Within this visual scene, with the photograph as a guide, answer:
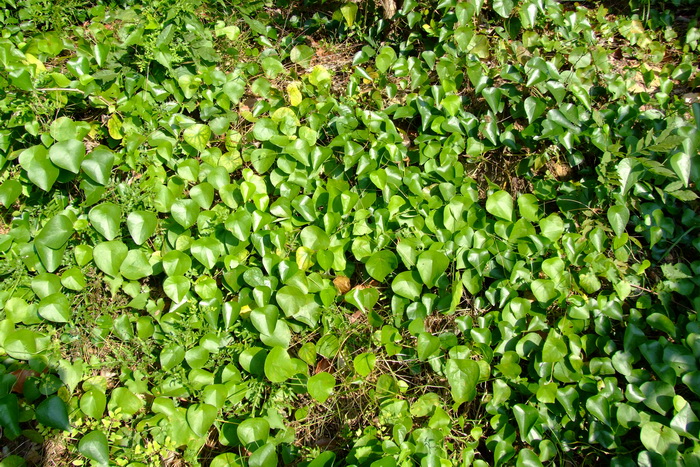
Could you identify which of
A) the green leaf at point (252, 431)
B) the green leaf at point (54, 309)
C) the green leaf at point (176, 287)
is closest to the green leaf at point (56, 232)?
the green leaf at point (54, 309)

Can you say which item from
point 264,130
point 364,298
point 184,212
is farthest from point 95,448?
point 264,130

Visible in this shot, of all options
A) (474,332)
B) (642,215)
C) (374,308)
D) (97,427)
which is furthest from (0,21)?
(642,215)

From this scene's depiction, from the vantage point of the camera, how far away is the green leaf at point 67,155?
216 cm

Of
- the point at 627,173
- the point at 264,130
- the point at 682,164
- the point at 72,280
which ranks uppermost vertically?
the point at 682,164

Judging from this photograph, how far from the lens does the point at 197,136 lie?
7.93 feet

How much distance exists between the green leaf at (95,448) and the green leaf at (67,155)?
1.12 m

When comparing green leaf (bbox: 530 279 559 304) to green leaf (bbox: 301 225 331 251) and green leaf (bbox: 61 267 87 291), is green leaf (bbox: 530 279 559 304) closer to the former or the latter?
green leaf (bbox: 301 225 331 251)

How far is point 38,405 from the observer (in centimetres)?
193

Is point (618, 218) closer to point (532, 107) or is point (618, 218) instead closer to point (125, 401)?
point (532, 107)

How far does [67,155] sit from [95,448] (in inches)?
48.4

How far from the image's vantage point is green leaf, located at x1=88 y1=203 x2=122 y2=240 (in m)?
2.13

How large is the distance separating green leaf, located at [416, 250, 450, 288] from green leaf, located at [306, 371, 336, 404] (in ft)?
1.84

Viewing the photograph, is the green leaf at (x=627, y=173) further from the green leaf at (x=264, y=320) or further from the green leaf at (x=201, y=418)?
the green leaf at (x=201, y=418)

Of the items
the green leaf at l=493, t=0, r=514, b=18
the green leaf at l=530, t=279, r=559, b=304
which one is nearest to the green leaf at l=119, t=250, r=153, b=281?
the green leaf at l=530, t=279, r=559, b=304
